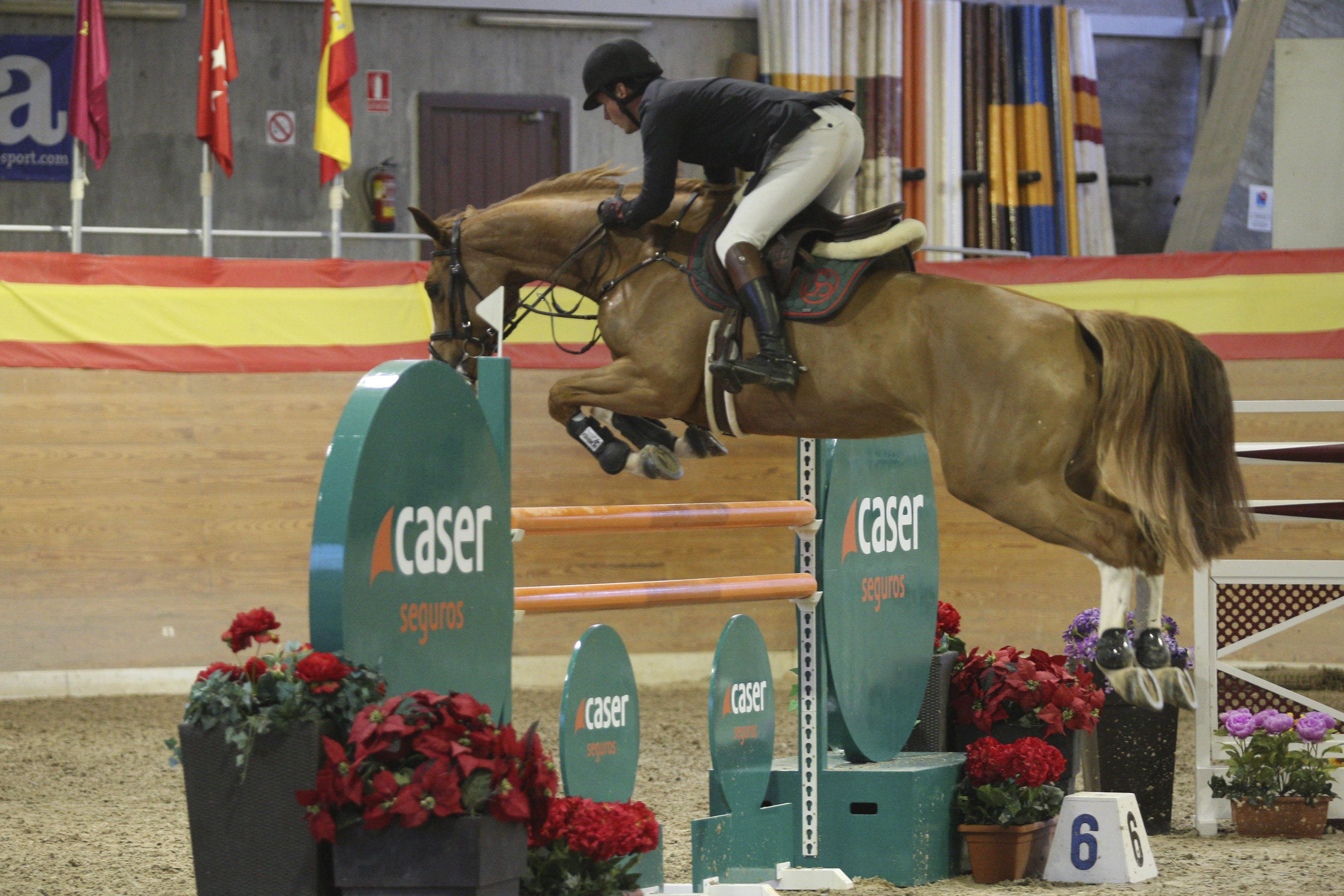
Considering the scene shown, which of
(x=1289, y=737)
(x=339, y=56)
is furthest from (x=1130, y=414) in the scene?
(x=339, y=56)

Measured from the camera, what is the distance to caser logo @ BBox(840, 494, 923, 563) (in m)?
3.72

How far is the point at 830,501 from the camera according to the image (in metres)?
3.65

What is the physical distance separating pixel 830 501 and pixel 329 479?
180cm

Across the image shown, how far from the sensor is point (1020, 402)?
3.21 meters

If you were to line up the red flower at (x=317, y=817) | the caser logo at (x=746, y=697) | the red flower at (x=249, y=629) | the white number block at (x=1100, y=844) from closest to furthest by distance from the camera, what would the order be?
1. the red flower at (x=317, y=817)
2. the red flower at (x=249, y=629)
3. the caser logo at (x=746, y=697)
4. the white number block at (x=1100, y=844)

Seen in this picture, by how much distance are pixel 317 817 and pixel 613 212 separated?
2063mm

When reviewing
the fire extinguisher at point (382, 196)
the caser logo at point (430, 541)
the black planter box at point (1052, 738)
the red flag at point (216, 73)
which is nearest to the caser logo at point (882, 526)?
the black planter box at point (1052, 738)

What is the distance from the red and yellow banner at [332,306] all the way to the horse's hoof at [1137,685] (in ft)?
11.5

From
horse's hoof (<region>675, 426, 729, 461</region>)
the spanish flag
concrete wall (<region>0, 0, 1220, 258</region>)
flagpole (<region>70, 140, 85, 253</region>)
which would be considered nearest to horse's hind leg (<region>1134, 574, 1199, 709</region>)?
horse's hoof (<region>675, 426, 729, 461</region>)

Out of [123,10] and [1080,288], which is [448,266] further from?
[123,10]

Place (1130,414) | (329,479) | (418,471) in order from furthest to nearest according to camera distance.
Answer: (1130,414), (418,471), (329,479)

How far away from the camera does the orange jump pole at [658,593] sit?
110 inches

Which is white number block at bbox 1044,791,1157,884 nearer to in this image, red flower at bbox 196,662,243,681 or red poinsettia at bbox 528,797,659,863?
red poinsettia at bbox 528,797,659,863

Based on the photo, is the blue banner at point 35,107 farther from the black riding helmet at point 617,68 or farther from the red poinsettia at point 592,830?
the red poinsettia at point 592,830
